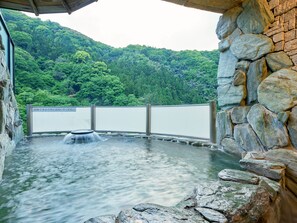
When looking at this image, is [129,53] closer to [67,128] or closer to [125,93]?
[125,93]

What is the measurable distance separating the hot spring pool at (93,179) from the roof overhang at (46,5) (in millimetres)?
3227

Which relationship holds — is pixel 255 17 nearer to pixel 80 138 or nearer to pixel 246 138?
pixel 246 138

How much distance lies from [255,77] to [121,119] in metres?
5.36

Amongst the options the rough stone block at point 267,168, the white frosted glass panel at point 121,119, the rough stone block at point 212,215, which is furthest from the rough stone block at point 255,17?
the white frosted glass panel at point 121,119

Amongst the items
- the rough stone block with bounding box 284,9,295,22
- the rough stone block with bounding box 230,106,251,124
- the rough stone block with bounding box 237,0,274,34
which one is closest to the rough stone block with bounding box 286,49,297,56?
the rough stone block with bounding box 284,9,295,22

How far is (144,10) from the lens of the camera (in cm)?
1683

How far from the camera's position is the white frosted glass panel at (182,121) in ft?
18.5

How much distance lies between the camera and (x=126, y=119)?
7.81 meters

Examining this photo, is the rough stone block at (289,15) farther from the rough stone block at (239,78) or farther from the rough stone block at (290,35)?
the rough stone block at (239,78)

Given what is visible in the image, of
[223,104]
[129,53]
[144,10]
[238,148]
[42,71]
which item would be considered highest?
[144,10]

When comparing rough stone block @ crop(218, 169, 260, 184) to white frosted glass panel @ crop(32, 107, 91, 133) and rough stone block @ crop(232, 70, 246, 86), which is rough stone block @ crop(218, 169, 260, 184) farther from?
white frosted glass panel @ crop(32, 107, 91, 133)

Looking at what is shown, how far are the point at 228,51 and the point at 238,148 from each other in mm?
1937

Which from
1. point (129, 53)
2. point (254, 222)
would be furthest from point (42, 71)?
point (254, 222)

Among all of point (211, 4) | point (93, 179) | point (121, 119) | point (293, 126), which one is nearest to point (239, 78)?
point (293, 126)
